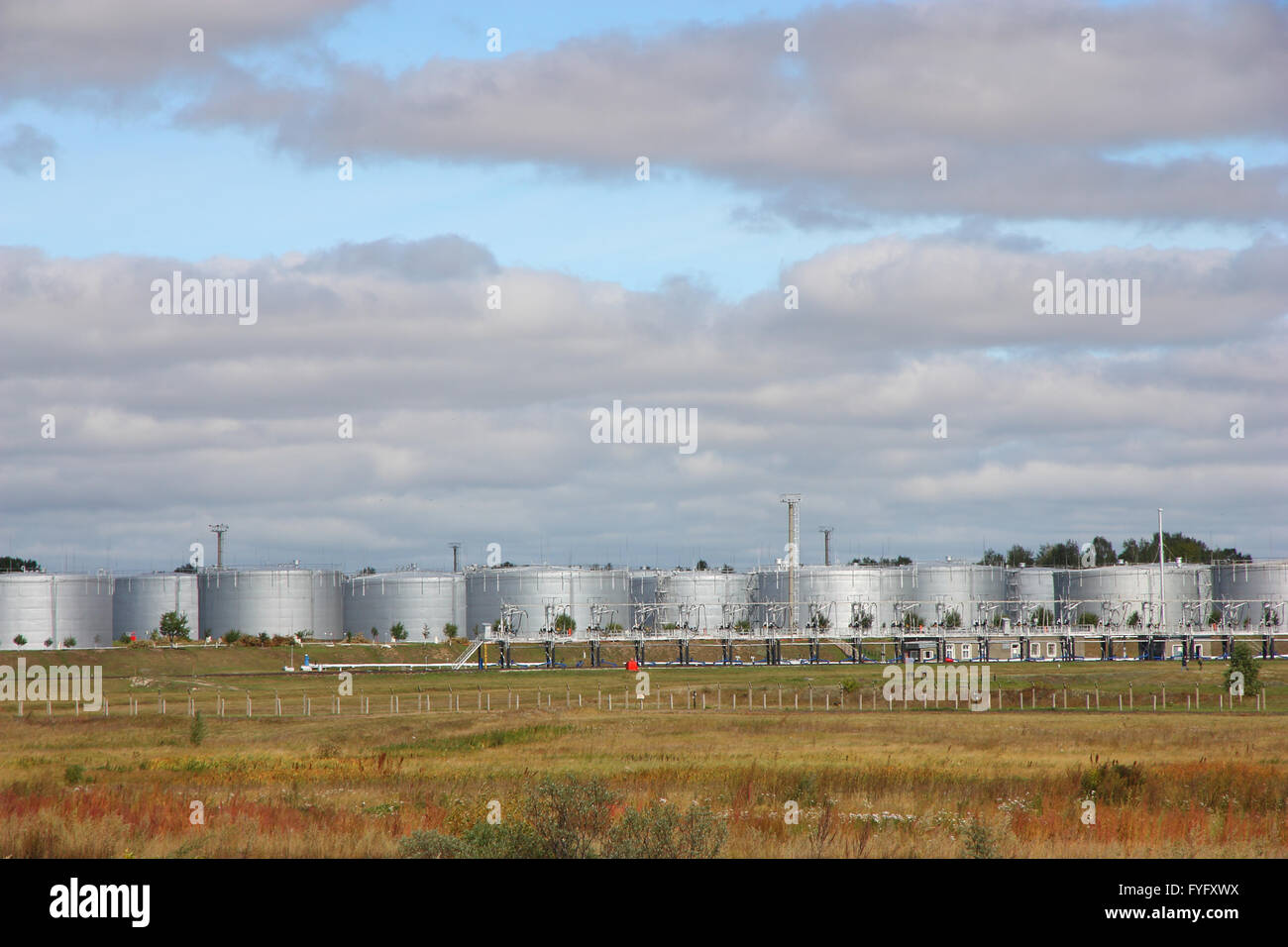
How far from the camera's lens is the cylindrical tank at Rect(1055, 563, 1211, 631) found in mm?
175750

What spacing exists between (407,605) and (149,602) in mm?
A: 31642

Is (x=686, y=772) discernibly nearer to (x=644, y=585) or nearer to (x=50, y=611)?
(x=50, y=611)

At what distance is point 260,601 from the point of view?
16938cm

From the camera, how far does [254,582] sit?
170125 mm

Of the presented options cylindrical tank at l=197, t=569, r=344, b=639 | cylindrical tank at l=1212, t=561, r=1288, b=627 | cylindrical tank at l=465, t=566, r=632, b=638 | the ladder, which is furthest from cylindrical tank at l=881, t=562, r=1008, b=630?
cylindrical tank at l=197, t=569, r=344, b=639

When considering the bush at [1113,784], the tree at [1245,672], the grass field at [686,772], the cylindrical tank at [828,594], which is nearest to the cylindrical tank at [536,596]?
the cylindrical tank at [828,594]

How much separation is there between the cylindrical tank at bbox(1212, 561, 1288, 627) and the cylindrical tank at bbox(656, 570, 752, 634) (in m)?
59.5

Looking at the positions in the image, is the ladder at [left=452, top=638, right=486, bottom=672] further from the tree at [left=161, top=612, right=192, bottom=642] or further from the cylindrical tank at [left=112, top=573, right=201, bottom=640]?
the cylindrical tank at [left=112, top=573, right=201, bottom=640]

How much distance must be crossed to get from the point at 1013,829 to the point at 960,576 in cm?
16185

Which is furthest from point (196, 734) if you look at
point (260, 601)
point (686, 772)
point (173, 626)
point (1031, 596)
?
point (1031, 596)
